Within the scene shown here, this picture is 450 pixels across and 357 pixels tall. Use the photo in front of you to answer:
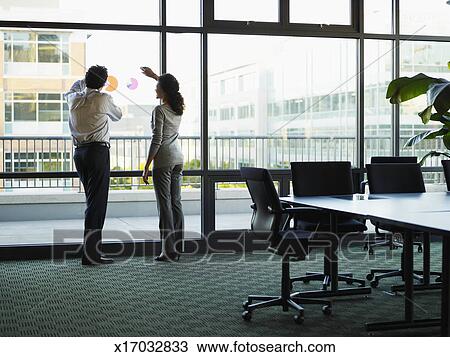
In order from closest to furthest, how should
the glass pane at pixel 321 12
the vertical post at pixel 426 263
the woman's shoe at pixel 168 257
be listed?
the vertical post at pixel 426 263, the woman's shoe at pixel 168 257, the glass pane at pixel 321 12

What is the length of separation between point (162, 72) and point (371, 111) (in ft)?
6.87

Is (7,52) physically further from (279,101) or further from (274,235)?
(274,235)

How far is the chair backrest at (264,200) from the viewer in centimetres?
424

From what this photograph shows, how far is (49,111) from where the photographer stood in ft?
21.6

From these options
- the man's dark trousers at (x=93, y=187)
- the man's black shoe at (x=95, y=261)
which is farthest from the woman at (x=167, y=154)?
the man's black shoe at (x=95, y=261)

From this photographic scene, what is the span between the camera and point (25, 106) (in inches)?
258

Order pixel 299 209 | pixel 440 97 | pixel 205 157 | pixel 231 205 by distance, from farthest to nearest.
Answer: pixel 231 205
pixel 205 157
pixel 440 97
pixel 299 209

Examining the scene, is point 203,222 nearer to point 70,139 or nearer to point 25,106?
point 70,139

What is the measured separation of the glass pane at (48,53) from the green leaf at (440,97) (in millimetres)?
3175

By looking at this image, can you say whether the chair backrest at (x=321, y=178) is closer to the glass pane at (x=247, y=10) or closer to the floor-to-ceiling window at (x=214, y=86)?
the floor-to-ceiling window at (x=214, y=86)

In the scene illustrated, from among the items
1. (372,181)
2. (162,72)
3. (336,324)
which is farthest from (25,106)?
(336,324)

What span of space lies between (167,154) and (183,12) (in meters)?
1.44

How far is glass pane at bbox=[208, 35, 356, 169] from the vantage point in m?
6.98

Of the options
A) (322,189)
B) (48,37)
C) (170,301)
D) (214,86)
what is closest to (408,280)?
(322,189)
